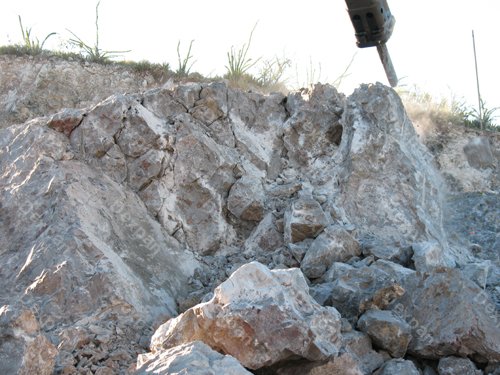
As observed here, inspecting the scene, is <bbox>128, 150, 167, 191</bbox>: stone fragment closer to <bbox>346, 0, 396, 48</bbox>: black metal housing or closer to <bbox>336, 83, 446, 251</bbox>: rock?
<bbox>336, 83, 446, 251</bbox>: rock

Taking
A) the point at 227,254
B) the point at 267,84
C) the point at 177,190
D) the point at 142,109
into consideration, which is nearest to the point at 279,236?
the point at 227,254

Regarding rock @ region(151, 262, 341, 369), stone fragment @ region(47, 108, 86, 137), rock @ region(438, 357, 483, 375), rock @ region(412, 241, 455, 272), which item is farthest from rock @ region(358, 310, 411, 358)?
stone fragment @ region(47, 108, 86, 137)

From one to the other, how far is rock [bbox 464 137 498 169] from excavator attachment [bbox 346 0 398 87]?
4415 mm

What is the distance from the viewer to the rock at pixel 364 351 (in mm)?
4680

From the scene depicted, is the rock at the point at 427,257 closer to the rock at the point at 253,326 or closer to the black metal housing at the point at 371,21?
the rock at the point at 253,326

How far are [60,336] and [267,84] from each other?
4998 mm

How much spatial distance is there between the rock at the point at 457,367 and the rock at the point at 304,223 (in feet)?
5.21

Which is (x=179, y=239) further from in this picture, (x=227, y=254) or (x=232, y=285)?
(x=232, y=285)

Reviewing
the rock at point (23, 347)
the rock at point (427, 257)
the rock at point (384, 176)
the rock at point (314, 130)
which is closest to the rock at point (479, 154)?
the rock at point (384, 176)

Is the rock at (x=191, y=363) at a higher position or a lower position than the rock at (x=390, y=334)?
higher

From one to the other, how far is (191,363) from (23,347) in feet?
3.32

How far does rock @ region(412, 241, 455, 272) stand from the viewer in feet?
18.1

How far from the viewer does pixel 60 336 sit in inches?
180

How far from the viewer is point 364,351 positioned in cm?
475
